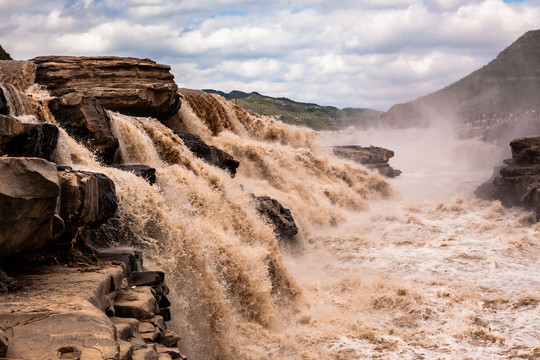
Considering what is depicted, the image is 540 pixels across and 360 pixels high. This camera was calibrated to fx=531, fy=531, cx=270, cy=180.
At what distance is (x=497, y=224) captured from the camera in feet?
63.4

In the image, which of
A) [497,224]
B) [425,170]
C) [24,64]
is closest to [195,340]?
[24,64]

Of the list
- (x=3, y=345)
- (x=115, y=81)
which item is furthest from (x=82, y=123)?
(x=3, y=345)

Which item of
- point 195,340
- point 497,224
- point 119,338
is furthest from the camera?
point 497,224

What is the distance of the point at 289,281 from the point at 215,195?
2635mm

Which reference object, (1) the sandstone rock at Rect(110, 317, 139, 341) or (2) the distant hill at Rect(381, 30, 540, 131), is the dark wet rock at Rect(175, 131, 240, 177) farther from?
(2) the distant hill at Rect(381, 30, 540, 131)

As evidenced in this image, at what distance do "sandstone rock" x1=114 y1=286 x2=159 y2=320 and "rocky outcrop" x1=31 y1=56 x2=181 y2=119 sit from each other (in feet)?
34.8

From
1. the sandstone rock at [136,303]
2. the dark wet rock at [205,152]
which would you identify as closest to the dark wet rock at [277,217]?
the dark wet rock at [205,152]

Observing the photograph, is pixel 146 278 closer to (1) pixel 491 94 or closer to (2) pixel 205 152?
(2) pixel 205 152

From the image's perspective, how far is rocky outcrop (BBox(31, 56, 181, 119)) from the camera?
1616 cm

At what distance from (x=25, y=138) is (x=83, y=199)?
1.58 metres

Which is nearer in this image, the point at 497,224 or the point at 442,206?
the point at 497,224

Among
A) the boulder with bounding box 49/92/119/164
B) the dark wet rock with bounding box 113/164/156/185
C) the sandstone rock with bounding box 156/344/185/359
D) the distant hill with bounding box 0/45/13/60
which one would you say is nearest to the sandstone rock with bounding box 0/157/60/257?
the sandstone rock with bounding box 156/344/185/359

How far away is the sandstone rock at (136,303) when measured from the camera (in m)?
6.10

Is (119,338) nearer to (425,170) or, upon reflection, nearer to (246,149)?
(246,149)
